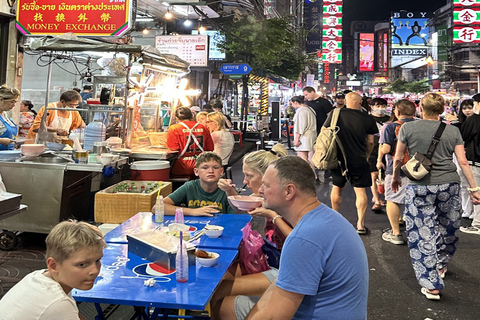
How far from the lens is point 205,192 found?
15.9ft

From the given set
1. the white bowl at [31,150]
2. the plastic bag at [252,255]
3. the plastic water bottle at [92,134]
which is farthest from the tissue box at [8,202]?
the plastic water bottle at [92,134]

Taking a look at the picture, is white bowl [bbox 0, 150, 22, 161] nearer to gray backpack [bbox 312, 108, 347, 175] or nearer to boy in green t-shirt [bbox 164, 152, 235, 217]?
boy in green t-shirt [bbox 164, 152, 235, 217]

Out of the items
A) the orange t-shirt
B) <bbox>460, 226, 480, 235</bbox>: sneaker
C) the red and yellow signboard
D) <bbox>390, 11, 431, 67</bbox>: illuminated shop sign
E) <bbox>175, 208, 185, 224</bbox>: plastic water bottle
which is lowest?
<bbox>460, 226, 480, 235</bbox>: sneaker

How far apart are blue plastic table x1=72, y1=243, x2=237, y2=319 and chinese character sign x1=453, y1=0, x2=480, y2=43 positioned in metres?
23.2

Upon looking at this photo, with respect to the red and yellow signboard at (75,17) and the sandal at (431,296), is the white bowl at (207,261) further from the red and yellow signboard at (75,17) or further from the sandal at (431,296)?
the red and yellow signboard at (75,17)

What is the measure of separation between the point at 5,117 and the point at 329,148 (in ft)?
15.9

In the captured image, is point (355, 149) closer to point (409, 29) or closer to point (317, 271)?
point (317, 271)

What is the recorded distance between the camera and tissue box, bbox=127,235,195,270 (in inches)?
118

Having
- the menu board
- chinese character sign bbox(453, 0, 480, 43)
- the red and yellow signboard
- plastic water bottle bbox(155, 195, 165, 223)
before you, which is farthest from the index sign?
plastic water bottle bbox(155, 195, 165, 223)

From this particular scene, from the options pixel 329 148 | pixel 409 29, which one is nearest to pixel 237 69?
pixel 329 148

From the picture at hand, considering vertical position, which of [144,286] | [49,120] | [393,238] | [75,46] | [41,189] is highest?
[75,46]

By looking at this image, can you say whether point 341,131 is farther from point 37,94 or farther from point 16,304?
point 37,94

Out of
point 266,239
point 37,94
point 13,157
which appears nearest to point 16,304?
point 266,239

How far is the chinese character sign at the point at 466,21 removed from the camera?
22266 millimetres
